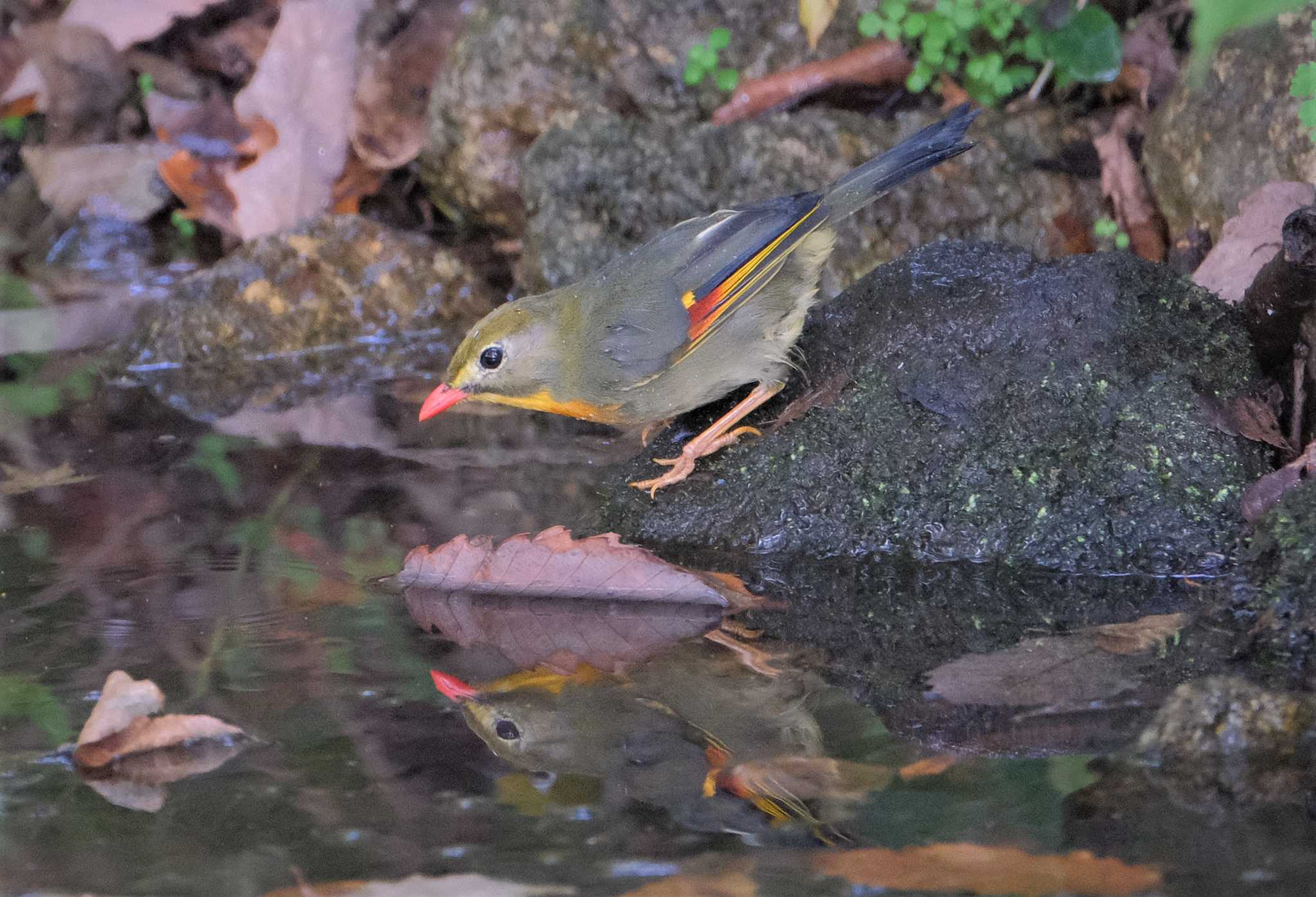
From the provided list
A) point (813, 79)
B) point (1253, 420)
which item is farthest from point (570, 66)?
point (1253, 420)

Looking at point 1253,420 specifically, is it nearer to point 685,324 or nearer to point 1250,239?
point 1250,239

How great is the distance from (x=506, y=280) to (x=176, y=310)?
150 centimetres

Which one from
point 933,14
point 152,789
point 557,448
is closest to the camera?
point 152,789

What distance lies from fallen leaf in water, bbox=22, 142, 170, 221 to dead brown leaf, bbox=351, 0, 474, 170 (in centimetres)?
139

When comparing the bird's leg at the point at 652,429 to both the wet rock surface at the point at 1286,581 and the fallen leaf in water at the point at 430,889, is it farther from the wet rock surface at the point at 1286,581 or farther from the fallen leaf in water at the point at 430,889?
the fallen leaf in water at the point at 430,889

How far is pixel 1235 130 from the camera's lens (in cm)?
467

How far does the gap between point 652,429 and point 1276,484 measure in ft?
5.91

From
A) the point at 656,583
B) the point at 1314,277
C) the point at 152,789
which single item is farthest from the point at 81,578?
the point at 1314,277

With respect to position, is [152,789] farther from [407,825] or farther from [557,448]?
[557,448]

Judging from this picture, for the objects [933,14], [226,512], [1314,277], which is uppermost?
[933,14]

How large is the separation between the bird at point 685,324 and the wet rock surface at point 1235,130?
1.26 meters

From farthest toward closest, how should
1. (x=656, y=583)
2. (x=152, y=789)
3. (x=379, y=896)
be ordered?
(x=656, y=583)
(x=152, y=789)
(x=379, y=896)

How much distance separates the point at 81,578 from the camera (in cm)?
348

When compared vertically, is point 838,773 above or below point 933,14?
below
